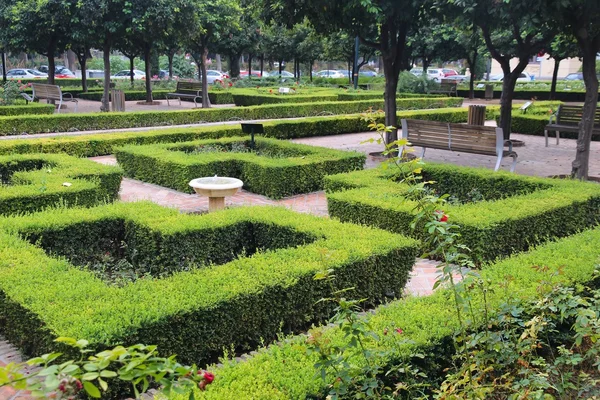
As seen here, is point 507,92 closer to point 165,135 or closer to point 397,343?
point 165,135

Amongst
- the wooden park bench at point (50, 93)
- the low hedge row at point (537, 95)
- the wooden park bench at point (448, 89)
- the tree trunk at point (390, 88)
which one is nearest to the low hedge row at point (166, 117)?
the wooden park bench at point (50, 93)

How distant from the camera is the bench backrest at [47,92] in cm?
1945

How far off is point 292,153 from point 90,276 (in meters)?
6.23

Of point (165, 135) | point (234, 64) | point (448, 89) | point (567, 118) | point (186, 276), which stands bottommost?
point (186, 276)

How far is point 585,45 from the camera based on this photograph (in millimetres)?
9172

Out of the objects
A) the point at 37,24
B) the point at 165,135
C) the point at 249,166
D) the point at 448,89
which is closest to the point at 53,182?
the point at 249,166

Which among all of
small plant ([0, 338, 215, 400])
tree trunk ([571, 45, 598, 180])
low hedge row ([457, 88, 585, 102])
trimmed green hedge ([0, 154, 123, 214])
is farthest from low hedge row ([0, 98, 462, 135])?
small plant ([0, 338, 215, 400])

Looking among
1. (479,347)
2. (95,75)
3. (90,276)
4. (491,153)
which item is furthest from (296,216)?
(95,75)

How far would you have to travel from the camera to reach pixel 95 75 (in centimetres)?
4647

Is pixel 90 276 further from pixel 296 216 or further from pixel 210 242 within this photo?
pixel 296 216

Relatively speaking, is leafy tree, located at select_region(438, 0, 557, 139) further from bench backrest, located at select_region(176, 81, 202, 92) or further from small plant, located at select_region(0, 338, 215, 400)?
bench backrest, located at select_region(176, 81, 202, 92)

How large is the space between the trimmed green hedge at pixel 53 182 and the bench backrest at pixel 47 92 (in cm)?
1106

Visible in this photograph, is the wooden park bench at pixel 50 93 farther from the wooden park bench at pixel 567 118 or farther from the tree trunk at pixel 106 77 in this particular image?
the wooden park bench at pixel 567 118

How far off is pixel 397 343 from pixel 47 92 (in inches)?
764
